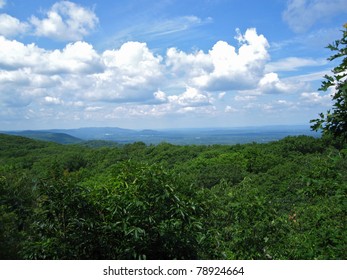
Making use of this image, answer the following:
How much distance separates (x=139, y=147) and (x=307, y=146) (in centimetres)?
3276

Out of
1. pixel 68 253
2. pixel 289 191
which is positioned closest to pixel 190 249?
pixel 68 253

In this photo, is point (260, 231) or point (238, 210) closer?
point (260, 231)

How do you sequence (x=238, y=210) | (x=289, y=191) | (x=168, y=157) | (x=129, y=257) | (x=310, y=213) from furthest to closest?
(x=168, y=157), (x=289, y=191), (x=310, y=213), (x=238, y=210), (x=129, y=257)

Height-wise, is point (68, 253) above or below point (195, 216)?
below

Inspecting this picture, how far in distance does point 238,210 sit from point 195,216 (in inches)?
150

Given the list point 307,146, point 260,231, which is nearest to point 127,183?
point 260,231

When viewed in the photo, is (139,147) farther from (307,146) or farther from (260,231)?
(260,231)

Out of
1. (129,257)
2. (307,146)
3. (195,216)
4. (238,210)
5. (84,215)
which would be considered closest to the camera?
(129,257)

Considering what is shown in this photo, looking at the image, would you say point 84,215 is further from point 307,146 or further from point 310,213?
point 307,146

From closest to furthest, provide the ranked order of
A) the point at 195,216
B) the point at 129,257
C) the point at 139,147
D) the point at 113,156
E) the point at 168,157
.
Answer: the point at 129,257 < the point at 195,216 < the point at 168,157 < the point at 113,156 < the point at 139,147

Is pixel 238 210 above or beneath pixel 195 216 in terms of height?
beneath

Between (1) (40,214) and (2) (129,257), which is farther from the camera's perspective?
(1) (40,214)

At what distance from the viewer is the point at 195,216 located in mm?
6621

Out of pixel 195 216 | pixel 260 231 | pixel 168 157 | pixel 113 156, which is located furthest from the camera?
pixel 113 156
